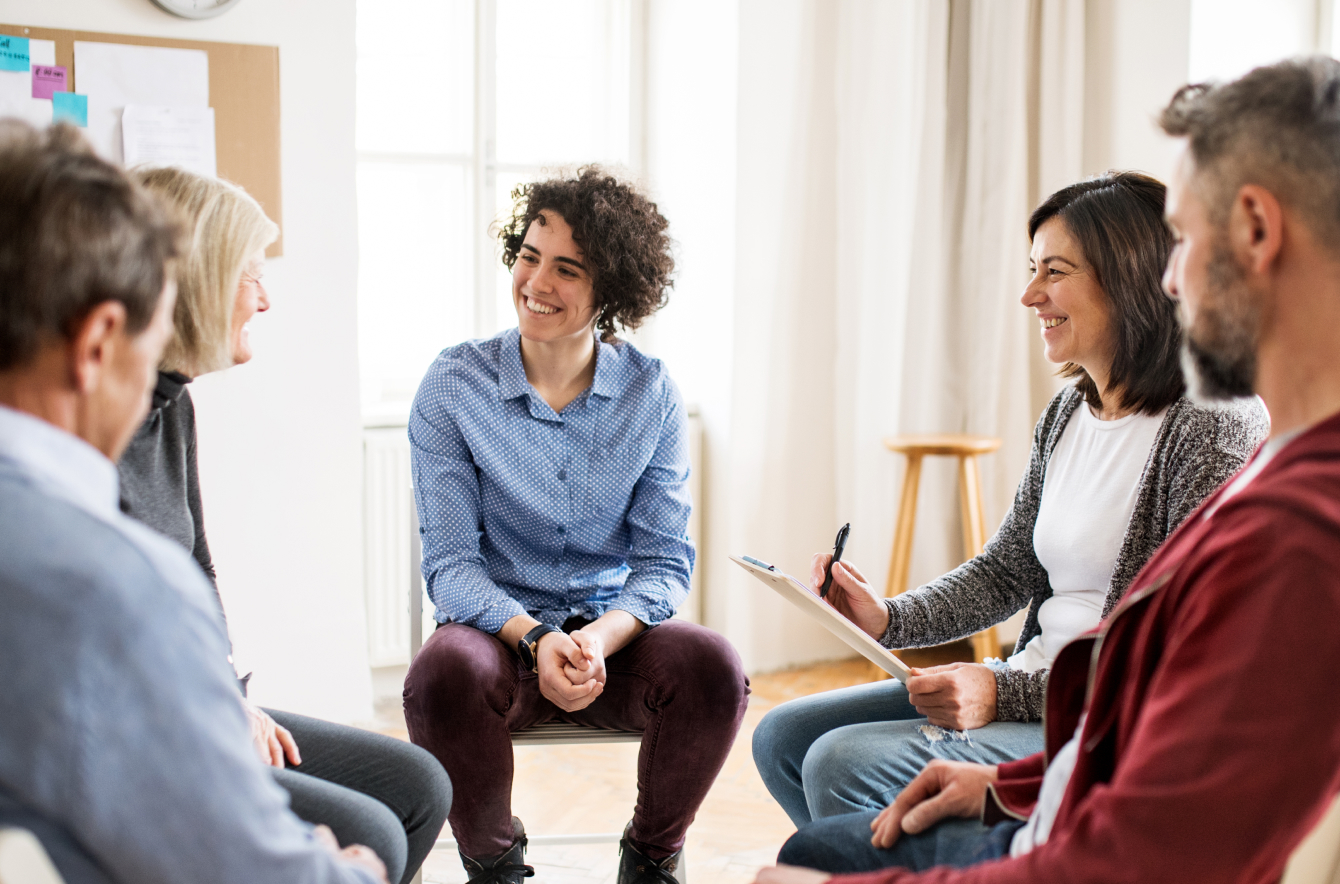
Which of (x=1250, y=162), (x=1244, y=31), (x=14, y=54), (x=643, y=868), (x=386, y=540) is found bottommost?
(x=643, y=868)

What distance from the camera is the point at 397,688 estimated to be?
3.24 m

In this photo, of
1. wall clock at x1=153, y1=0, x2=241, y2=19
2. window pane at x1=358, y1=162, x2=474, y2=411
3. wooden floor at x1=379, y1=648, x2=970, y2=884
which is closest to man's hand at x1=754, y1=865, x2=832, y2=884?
wooden floor at x1=379, y1=648, x2=970, y2=884

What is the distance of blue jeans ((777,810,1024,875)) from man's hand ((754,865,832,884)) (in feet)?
0.57

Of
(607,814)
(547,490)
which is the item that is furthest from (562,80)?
(607,814)

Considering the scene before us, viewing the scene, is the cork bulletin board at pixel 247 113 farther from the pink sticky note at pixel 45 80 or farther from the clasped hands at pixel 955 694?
the clasped hands at pixel 955 694

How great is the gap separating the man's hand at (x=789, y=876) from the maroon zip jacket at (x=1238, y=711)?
0.19 m

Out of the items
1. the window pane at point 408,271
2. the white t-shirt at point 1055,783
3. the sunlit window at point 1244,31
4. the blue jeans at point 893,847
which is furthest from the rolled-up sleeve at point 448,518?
the sunlit window at point 1244,31

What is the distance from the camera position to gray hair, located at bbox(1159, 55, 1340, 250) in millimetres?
801

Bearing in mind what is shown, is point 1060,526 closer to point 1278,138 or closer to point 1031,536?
point 1031,536

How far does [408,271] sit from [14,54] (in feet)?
4.12

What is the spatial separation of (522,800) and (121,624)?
6.64 feet

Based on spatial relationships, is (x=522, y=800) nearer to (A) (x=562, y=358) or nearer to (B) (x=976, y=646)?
(A) (x=562, y=358)

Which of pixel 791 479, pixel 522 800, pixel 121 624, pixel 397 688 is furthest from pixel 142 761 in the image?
pixel 791 479

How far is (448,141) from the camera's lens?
345 cm
